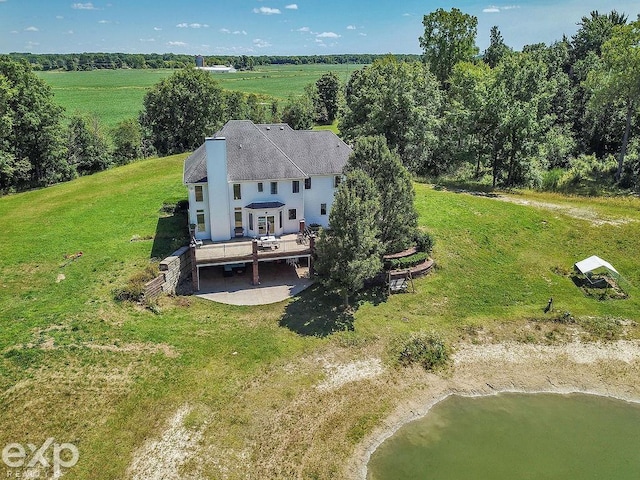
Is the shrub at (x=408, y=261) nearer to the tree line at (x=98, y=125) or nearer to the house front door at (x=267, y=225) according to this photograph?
the house front door at (x=267, y=225)

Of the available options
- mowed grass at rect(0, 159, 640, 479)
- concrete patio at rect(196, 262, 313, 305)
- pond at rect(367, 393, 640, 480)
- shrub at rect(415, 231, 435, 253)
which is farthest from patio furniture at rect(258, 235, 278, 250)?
pond at rect(367, 393, 640, 480)

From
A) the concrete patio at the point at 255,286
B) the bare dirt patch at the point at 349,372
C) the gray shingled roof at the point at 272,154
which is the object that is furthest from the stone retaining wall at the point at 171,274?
the bare dirt patch at the point at 349,372

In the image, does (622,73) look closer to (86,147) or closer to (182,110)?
(182,110)

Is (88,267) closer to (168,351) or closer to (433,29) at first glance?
(168,351)

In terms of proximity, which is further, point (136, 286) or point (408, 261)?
point (408, 261)

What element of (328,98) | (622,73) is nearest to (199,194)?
(622,73)

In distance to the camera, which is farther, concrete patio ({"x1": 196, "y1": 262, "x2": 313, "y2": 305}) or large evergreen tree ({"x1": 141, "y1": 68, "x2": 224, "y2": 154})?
large evergreen tree ({"x1": 141, "y1": 68, "x2": 224, "y2": 154})

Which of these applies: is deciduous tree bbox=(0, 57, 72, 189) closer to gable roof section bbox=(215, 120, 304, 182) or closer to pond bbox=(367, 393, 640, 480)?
gable roof section bbox=(215, 120, 304, 182)
